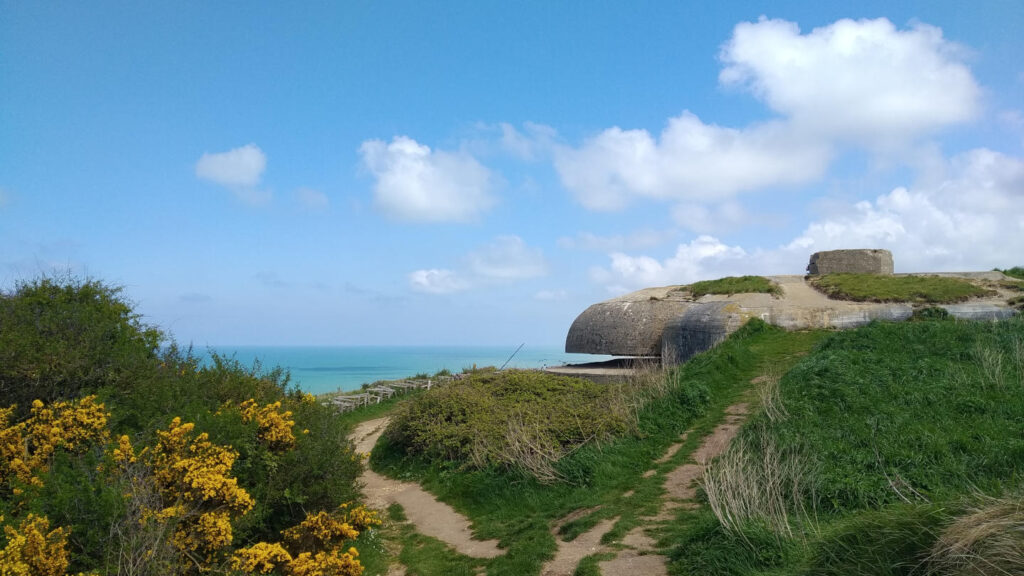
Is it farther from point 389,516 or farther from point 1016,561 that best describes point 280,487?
point 1016,561

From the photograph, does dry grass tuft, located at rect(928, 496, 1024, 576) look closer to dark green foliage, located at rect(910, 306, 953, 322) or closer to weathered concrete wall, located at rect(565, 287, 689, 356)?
dark green foliage, located at rect(910, 306, 953, 322)

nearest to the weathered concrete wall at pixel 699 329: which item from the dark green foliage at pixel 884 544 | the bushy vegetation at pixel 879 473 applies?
the bushy vegetation at pixel 879 473

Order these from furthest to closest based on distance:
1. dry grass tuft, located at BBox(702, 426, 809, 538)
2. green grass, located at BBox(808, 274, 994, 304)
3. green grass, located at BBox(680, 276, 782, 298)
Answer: green grass, located at BBox(680, 276, 782, 298) < green grass, located at BBox(808, 274, 994, 304) < dry grass tuft, located at BBox(702, 426, 809, 538)

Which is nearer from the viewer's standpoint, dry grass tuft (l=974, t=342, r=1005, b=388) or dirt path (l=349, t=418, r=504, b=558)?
dirt path (l=349, t=418, r=504, b=558)

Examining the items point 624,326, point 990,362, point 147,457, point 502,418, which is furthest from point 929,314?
point 147,457

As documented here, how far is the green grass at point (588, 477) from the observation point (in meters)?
7.31

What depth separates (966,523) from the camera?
3.63 metres

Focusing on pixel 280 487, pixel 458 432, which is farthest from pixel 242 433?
pixel 458 432

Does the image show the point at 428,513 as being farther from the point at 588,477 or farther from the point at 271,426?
the point at 271,426

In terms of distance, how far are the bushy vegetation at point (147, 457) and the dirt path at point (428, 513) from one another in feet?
4.29

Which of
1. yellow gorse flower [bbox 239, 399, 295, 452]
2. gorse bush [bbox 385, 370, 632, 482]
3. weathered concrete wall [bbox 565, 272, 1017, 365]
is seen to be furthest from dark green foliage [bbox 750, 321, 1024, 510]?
yellow gorse flower [bbox 239, 399, 295, 452]

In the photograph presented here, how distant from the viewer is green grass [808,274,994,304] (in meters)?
16.6

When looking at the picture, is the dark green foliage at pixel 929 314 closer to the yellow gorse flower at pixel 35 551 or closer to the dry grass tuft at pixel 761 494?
the dry grass tuft at pixel 761 494

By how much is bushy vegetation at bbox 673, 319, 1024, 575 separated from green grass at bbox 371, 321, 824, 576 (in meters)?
1.22
